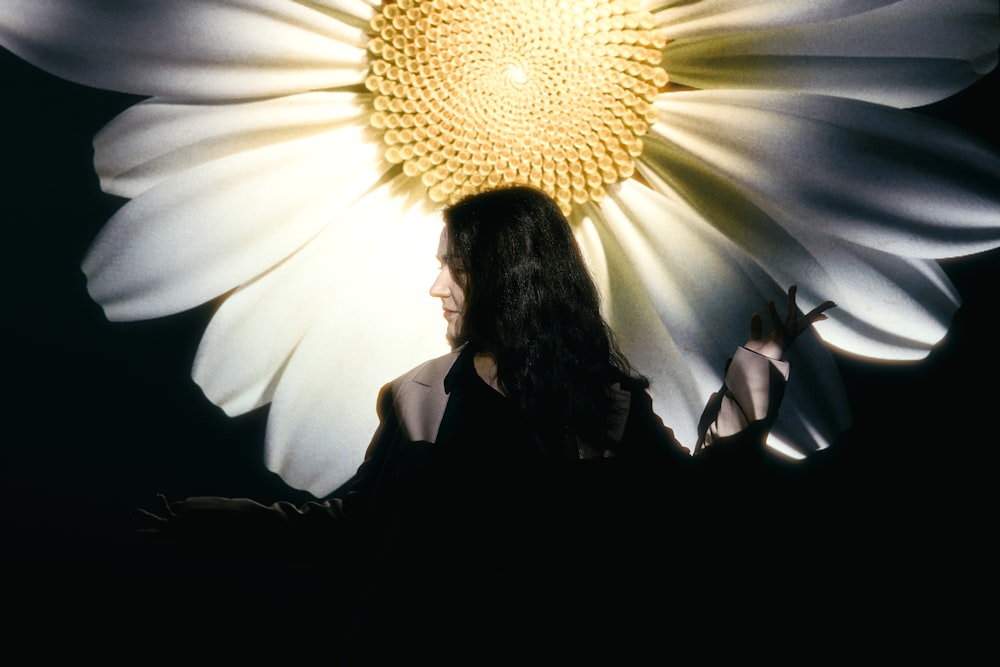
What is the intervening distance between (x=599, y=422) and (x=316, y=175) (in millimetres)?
296

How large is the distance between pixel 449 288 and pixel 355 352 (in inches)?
4.9

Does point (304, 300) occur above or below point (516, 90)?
below

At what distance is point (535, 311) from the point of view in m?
0.60

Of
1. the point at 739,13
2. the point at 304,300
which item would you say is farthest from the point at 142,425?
the point at 739,13

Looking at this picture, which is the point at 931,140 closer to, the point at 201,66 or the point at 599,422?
the point at 599,422

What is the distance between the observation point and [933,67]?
23.8 inches

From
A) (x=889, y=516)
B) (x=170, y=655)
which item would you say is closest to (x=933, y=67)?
(x=889, y=516)

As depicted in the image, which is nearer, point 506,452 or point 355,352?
point 506,452

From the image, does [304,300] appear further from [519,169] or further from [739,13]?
[739,13]

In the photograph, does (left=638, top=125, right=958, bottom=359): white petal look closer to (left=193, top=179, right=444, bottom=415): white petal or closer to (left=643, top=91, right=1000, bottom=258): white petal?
(left=643, top=91, right=1000, bottom=258): white petal

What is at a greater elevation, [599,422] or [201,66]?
[201,66]

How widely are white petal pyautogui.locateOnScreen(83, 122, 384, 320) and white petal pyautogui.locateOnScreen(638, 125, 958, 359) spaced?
0.90 feet

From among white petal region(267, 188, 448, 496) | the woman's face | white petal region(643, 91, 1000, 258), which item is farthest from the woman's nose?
white petal region(643, 91, 1000, 258)

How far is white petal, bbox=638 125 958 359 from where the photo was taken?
0.65 m
